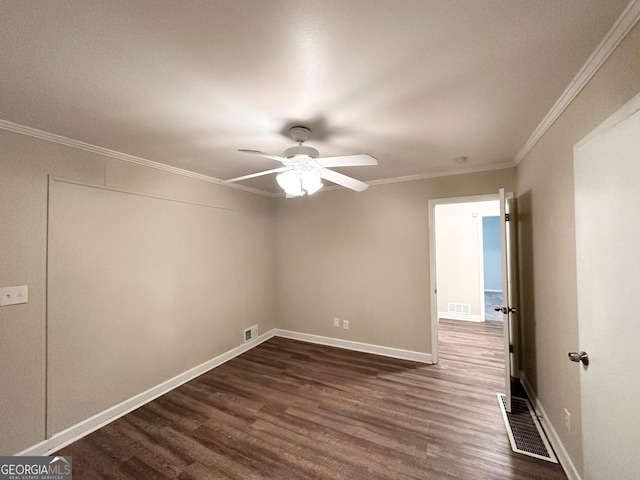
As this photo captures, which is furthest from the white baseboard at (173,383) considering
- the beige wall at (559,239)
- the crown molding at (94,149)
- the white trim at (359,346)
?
the crown molding at (94,149)

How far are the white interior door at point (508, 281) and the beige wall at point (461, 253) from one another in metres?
2.33

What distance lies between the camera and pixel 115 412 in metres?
2.26

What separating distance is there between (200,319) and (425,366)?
2847 millimetres

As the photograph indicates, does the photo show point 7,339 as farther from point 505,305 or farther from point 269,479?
point 505,305

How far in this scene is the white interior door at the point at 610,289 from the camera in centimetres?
96

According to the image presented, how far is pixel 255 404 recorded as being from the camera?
243 cm

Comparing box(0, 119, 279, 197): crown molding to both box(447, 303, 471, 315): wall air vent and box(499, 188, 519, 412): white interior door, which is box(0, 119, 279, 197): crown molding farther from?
box(447, 303, 471, 315): wall air vent

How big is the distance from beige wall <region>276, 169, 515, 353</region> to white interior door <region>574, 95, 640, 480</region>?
1.86m

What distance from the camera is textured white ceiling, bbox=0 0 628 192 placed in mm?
961

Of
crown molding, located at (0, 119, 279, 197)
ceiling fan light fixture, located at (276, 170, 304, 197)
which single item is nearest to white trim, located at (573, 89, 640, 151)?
ceiling fan light fixture, located at (276, 170, 304, 197)

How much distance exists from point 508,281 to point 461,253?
311 cm

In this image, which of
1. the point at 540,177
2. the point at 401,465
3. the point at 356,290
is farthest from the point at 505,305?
the point at 356,290

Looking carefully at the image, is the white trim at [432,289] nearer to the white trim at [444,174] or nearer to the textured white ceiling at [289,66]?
the white trim at [444,174]

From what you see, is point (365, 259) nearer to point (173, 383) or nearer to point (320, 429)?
point (320, 429)
